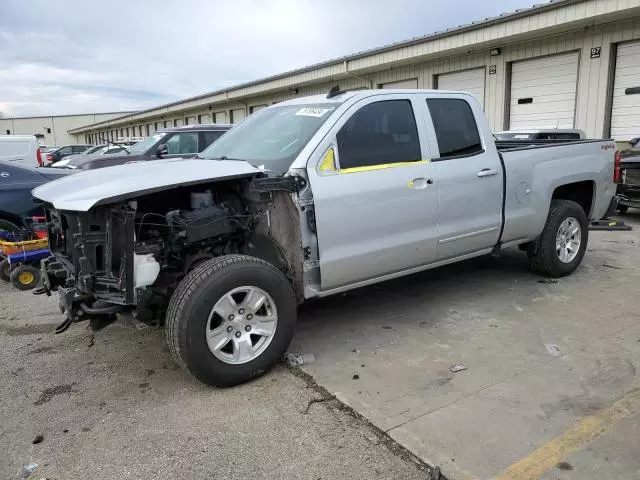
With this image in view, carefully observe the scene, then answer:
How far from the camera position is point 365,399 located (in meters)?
3.39

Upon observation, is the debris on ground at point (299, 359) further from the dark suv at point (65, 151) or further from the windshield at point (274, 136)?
the dark suv at point (65, 151)

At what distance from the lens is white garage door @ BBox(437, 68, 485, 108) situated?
610 inches

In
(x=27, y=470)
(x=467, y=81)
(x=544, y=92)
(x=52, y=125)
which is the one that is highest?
(x=52, y=125)

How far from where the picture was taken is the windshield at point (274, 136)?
4.05 metres

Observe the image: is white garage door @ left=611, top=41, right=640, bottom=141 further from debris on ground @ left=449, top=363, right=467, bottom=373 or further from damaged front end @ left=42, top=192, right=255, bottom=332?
damaged front end @ left=42, top=192, right=255, bottom=332

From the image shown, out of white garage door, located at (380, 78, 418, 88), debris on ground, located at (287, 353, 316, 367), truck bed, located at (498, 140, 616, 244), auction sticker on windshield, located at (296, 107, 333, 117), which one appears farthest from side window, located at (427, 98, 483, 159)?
white garage door, located at (380, 78, 418, 88)

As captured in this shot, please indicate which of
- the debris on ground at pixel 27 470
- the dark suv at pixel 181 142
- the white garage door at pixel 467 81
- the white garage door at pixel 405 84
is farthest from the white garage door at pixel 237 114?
Answer: the debris on ground at pixel 27 470

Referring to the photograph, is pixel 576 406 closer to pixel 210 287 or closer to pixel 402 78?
pixel 210 287

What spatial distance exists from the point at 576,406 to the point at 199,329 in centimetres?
235

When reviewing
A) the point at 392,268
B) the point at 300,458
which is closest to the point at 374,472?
the point at 300,458

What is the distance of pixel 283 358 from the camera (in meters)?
3.99

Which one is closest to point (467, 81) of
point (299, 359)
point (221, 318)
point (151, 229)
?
point (299, 359)

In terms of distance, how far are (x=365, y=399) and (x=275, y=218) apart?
4.71 ft

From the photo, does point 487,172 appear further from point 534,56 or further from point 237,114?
point 237,114
